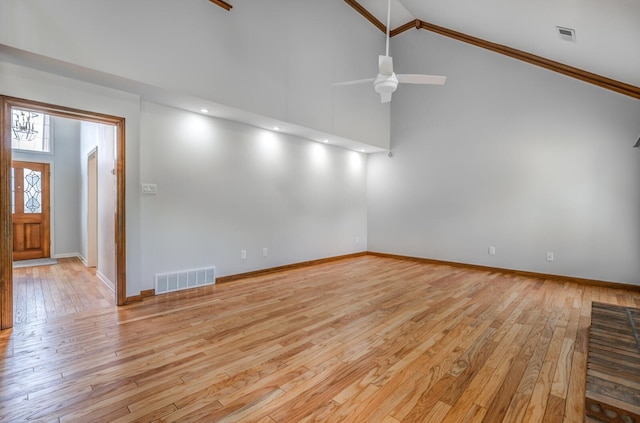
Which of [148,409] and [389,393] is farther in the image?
[389,393]

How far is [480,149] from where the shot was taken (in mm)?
5508

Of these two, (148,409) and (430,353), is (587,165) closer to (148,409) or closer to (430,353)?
(430,353)

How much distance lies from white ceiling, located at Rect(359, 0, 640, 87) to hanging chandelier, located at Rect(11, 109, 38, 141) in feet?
23.6

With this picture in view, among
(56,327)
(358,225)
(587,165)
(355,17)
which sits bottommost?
(56,327)

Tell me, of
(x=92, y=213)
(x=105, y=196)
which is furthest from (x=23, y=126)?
(x=105, y=196)

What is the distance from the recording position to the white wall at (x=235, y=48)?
8.79 ft

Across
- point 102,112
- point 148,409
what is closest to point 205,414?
point 148,409

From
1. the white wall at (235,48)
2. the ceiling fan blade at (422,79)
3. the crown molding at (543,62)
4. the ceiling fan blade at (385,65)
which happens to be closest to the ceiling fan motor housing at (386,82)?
the ceiling fan blade at (385,65)

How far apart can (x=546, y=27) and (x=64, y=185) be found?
915 cm

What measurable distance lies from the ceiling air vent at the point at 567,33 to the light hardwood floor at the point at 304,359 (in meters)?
3.25

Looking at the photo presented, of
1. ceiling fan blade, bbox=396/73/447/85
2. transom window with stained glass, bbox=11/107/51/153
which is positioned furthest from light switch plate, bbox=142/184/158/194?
transom window with stained glass, bbox=11/107/51/153

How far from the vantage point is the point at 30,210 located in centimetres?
608

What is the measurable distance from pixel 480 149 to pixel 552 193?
1.37 meters

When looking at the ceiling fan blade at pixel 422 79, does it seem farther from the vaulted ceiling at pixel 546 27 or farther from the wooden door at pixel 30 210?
the wooden door at pixel 30 210
